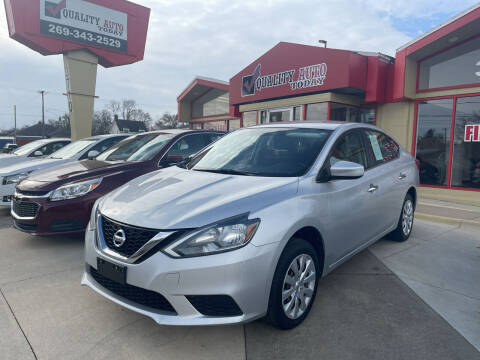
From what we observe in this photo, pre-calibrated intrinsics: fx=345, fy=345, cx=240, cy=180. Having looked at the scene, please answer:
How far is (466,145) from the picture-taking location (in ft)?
26.8

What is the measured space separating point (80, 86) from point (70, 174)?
12.4m

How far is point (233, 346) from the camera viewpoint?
244 cm

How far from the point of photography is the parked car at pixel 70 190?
4176mm

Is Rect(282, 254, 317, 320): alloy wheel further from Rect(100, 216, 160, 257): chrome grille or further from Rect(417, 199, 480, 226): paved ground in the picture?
Rect(417, 199, 480, 226): paved ground

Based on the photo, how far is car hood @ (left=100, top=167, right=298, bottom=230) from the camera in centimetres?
230

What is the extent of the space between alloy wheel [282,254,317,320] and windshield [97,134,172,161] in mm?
3292

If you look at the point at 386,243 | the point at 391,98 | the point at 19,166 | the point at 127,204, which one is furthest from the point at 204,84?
the point at 127,204

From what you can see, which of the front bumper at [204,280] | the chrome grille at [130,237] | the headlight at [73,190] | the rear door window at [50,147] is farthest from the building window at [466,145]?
the rear door window at [50,147]

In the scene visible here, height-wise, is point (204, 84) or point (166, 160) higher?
point (204, 84)

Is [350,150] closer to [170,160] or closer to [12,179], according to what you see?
[170,160]

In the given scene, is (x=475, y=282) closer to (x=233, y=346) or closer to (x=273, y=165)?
(x=273, y=165)

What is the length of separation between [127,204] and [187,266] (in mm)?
826

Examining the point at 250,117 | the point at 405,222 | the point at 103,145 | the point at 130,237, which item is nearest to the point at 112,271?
the point at 130,237

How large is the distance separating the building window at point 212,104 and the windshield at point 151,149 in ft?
34.5
